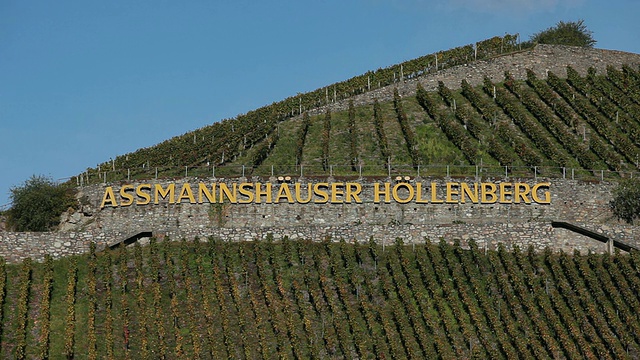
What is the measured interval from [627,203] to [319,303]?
64.7ft

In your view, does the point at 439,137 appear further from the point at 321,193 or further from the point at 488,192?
the point at 321,193

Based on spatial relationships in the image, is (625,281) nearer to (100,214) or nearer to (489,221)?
(489,221)

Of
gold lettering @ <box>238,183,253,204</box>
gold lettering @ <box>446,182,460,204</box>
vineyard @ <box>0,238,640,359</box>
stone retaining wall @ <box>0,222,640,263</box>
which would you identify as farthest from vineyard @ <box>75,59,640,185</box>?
vineyard @ <box>0,238,640,359</box>

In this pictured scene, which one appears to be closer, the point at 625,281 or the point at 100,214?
the point at 625,281

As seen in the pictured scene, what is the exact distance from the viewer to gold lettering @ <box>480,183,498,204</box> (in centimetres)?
6888

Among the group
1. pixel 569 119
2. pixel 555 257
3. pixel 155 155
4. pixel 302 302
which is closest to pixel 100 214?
pixel 155 155

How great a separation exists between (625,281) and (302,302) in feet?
49.9

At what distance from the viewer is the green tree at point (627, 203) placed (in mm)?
68688

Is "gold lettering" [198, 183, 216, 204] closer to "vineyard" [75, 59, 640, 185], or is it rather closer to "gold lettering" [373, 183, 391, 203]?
"vineyard" [75, 59, 640, 185]

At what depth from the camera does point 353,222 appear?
67.7 m

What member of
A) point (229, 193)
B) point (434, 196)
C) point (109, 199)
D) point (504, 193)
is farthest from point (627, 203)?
point (109, 199)

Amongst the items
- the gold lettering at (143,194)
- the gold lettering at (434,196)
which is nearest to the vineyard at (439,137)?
the gold lettering at (143,194)

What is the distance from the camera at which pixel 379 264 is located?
62094 millimetres

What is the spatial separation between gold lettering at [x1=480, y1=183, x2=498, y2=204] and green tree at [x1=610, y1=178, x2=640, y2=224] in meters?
6.30
